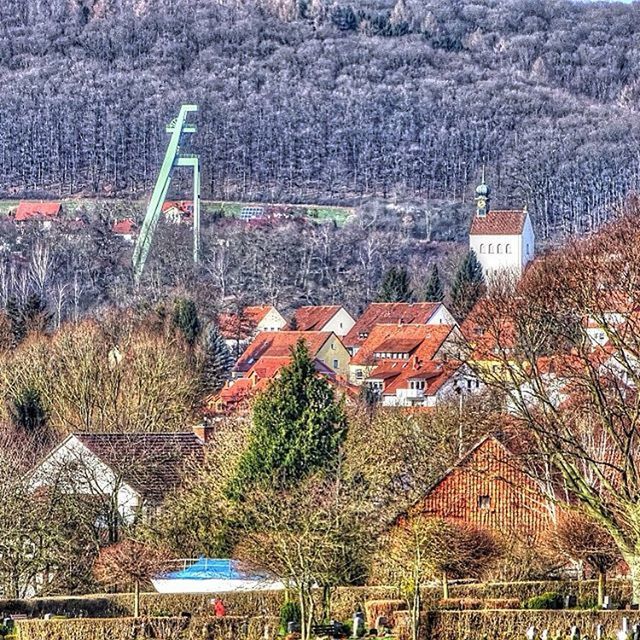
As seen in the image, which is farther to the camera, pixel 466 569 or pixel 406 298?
pixel 406 298

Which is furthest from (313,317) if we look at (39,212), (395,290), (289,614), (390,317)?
(289,614)

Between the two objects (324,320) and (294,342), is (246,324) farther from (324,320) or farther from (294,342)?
(294,342)

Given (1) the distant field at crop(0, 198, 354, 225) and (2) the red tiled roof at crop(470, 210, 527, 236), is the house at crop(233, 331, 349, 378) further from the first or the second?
(1) the distant field at crop(0, 198, 354, 225)

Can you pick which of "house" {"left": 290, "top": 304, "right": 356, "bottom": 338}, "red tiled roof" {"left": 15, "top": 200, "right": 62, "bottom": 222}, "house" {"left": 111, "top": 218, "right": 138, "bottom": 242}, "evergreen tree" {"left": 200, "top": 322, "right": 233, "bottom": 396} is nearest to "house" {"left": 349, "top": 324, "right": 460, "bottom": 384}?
"evergreen tree" {"left": 200, "top": 322, "right": 233, "bottom": 396}

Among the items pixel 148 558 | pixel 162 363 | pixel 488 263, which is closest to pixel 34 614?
pixel 148 558

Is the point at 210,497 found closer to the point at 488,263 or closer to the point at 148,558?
the point at 148,558

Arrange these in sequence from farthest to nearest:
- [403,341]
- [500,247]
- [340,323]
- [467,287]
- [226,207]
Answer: [226,207]
[500,247]
[340,323]
[467,287]
[403,341]
